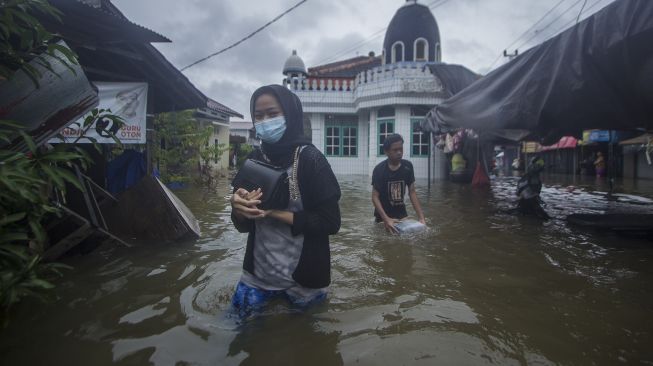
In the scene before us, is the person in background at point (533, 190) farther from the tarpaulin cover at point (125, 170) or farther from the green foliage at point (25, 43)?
the green foliage at point (25, 43)

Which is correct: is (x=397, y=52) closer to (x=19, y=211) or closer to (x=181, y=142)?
(x=181, y=142)

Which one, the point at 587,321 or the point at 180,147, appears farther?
the point at 180,147

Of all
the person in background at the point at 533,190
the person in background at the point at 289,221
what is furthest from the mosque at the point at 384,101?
the person in background at the point at 289,221

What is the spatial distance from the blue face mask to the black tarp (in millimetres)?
3709

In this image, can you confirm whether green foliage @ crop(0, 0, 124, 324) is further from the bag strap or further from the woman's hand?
the bag strap

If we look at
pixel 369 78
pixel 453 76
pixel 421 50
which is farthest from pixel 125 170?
pixel 421 50

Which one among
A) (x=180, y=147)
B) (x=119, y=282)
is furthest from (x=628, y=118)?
(x=180, y=147)

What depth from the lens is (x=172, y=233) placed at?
5207 millimetres

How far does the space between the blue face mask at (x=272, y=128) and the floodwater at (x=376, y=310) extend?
123 centimetres

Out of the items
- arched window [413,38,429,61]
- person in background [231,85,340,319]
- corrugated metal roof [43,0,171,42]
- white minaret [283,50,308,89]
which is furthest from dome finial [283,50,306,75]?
person in background [231,85,340,319]

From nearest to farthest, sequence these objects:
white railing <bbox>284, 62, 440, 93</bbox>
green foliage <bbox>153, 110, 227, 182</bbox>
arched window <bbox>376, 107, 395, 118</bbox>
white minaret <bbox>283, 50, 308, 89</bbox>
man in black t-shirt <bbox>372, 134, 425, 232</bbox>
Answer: man in black t-shirt <bbox>372, 134, 425, 232</bbox> < green foliage <bbox>153, 110, 227, 182</bbox> < white railing <bbox>284, 62, 440, 93</bbox> < arched window <bbox>376, 107, 395, 118</bbox> < white minaret <bbox>283, 50, 308, 89</bbox>

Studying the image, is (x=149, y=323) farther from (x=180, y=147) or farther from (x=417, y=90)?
(x=417, y=90)

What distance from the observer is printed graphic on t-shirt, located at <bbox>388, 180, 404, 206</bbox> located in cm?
502

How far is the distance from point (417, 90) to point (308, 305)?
16.4 m
